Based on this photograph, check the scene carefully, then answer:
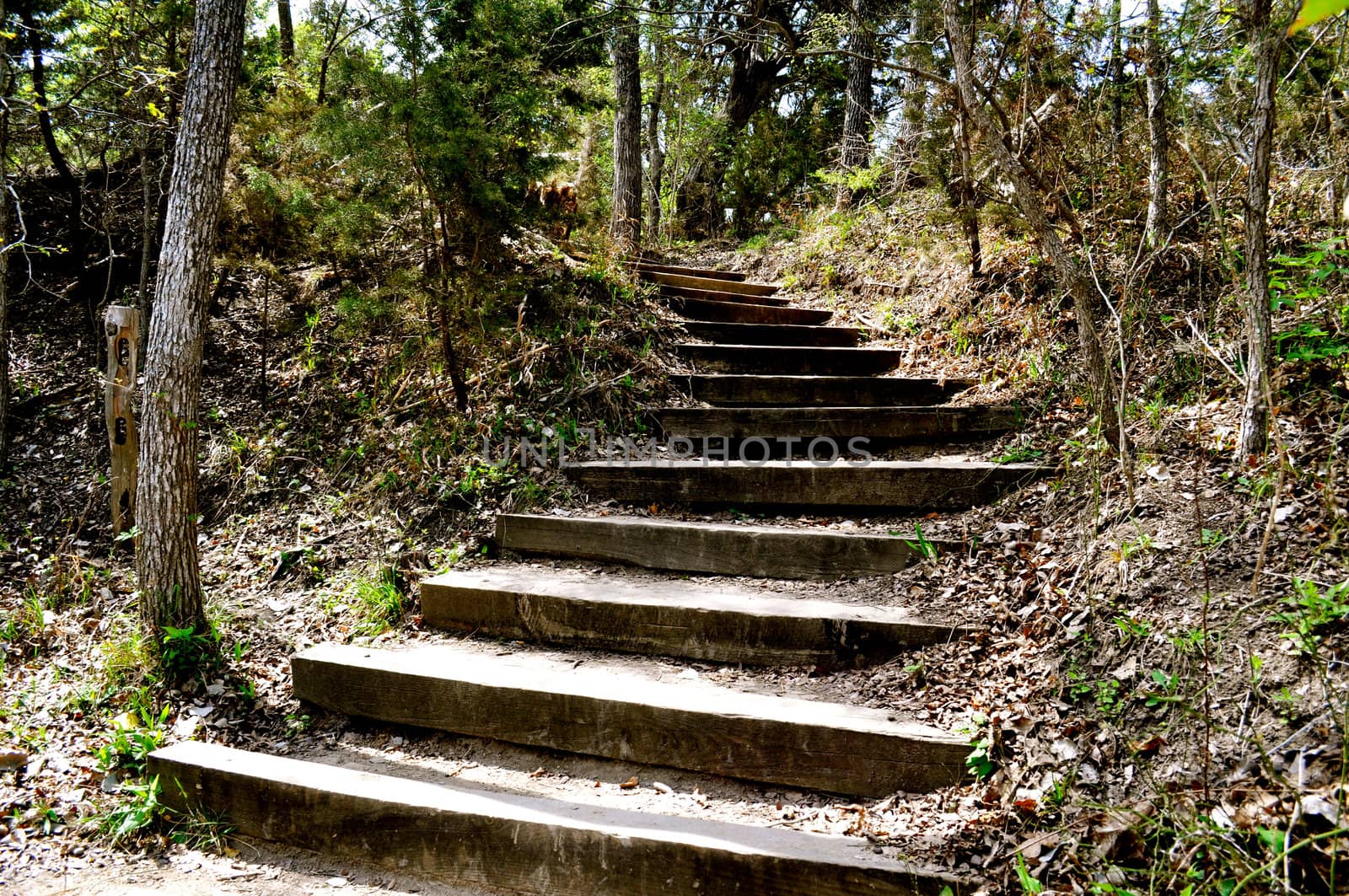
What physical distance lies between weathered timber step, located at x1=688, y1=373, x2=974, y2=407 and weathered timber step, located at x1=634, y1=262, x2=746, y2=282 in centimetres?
187

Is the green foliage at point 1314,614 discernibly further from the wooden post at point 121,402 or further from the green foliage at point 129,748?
the wooden post at point 121,402

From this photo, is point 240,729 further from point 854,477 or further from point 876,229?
point 876,229

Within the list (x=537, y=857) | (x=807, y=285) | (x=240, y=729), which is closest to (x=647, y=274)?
(x=807, y=285)

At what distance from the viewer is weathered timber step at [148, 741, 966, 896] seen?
2.08 meters

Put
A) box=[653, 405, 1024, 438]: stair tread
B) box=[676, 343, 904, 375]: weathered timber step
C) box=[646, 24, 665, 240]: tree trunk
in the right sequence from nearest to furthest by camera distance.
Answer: box=[653, 405, 1024, 438]: stair tread, box=[676, 343, 904, 375]: weathered timber step, box=[646, 24, 665, 240]: tree trunk

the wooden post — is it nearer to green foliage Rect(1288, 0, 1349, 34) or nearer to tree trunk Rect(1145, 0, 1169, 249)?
green foliage Rect(1288, 0, 1349, 34)

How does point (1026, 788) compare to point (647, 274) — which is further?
point (647, 274)

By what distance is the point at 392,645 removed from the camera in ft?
10.8

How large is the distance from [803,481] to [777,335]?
2281 millimetres

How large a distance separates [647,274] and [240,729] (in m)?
4.64

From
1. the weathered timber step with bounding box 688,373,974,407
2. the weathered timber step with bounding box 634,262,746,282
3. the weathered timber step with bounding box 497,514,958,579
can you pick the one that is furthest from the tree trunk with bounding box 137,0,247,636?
the weathered timber step with bounding box 634,262,746,282

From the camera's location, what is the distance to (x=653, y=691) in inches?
107

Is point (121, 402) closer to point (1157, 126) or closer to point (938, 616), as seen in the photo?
point (938, 616)

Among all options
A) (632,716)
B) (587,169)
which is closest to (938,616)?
(632,716)
